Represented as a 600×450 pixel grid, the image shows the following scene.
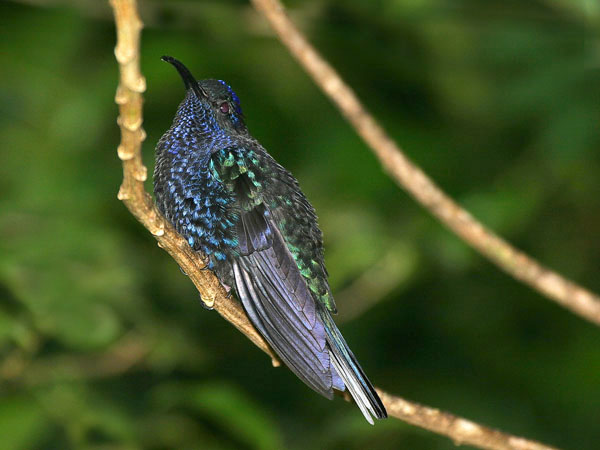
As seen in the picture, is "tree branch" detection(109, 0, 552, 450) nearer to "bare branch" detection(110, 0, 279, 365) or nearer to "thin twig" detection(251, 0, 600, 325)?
"bare branch" detection(110, 0, 279, 365)

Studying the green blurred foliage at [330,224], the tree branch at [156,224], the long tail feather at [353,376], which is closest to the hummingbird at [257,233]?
the long tail feather at [353,376]

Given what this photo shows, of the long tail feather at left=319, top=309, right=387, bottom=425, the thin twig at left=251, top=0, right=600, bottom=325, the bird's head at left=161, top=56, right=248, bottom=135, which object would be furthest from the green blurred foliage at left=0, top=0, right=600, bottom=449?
the thin twig at left=251, top=0, right=600, bottom=325

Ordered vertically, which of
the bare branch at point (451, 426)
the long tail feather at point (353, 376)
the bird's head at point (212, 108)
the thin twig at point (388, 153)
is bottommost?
the bare branch at point (451, 426)

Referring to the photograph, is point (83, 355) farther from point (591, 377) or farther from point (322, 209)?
point (591, 377)

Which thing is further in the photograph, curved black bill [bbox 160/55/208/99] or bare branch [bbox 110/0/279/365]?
Result: curved black bill [bbox 160/55/208/99]

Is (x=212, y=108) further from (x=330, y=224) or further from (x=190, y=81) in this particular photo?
(x=330, y=224)

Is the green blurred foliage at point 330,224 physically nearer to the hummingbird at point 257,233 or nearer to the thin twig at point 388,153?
the hummingbird at point 257,233
